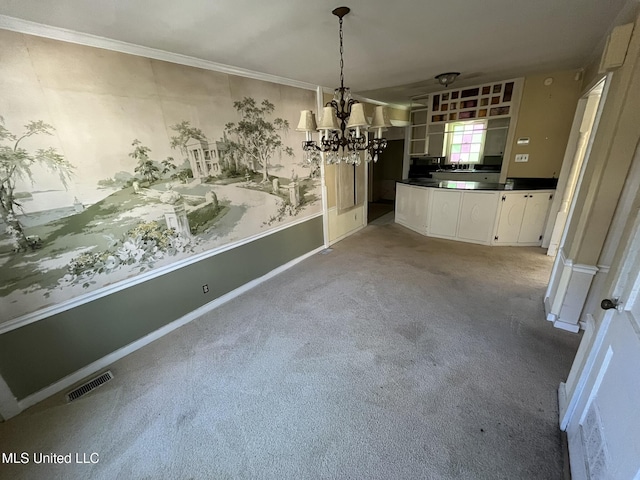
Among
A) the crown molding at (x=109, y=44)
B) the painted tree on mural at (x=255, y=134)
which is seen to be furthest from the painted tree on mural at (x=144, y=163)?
the painted tree on mural at (x=255, y=134)

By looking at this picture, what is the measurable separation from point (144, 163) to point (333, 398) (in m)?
2.35

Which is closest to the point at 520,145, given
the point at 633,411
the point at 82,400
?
the point at 633,411

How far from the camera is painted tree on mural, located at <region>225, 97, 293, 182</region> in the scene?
2.72 m

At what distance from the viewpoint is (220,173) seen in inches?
104

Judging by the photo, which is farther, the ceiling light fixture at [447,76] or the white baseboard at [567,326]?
the ceiling light fixture at [447,76]

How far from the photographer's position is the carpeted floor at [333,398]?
139 cm

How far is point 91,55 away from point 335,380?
2.89 m

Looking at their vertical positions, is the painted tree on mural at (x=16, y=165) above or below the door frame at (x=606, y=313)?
above

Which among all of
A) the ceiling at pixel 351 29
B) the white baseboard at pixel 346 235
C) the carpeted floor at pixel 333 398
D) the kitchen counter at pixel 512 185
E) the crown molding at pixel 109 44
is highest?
the ceiling at pixel 351 29

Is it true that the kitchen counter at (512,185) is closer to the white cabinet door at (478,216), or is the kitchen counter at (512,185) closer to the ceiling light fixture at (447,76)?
the white cabinet door at (478,216)

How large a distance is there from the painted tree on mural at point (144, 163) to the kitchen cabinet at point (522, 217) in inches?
177

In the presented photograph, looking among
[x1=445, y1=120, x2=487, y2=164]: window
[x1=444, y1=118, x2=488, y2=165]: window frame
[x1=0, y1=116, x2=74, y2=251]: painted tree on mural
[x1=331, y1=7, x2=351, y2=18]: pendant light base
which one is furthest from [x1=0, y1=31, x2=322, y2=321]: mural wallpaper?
[x1=445, y1=120, x2=487, y2=164]: window

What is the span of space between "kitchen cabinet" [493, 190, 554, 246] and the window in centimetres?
121

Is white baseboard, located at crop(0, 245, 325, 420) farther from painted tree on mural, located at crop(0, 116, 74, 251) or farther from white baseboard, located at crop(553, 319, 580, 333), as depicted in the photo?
white baseboard, located at crop(553, 319, 580, 333)
